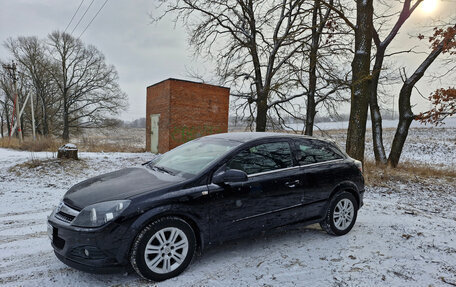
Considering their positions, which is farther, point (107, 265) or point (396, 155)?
point (396, 155)

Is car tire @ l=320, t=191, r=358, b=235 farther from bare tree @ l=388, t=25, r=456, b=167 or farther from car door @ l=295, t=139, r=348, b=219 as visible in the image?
bare tree @ l=388, t=25, r=456, b=167

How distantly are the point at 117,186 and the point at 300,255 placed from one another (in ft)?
8.05

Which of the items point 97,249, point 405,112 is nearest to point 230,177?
point 97,249

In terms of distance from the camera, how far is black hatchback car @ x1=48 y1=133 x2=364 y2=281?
266 centimetres

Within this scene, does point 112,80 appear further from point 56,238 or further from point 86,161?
point 56,238

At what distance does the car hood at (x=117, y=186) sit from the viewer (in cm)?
286

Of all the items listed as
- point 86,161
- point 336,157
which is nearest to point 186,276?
point 336,157

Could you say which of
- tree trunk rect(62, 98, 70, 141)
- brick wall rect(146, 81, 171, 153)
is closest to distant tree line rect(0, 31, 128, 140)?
tree trunk rect(62, 98, 70, 141)

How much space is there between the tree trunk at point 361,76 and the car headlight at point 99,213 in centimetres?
841

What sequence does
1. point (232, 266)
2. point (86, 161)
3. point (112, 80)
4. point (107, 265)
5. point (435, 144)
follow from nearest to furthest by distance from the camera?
point (107, 265) → point (232, 266) → point (86, 161) → point (435, 144) → point (112, 80)

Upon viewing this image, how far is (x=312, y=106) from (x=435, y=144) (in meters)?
20.3

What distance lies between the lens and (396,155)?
501 inches

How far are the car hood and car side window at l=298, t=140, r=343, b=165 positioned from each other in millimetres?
1927

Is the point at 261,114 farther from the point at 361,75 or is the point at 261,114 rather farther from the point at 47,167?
the point at 47,167
